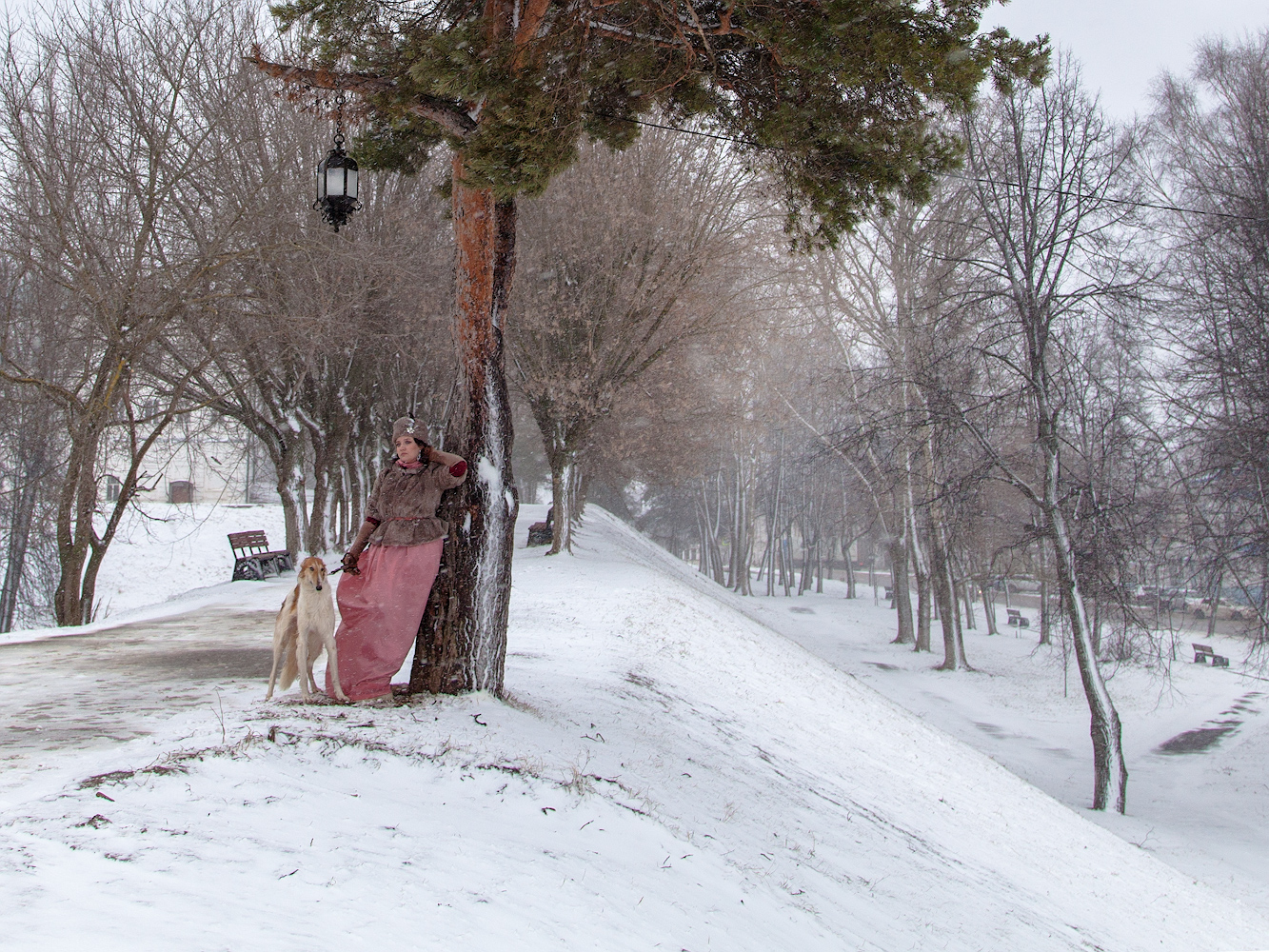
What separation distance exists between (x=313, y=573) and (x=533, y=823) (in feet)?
8.07

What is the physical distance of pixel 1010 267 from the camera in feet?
48.4

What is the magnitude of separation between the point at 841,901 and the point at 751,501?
145 feet

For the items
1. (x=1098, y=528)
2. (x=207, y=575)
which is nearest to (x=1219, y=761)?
(x=1098, y=528)

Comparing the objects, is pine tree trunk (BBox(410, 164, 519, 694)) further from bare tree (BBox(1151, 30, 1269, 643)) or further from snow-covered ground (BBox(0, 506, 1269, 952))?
bare tree (BBox(1151, 30, 1269, 643))

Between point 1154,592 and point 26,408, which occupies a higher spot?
point 26,408

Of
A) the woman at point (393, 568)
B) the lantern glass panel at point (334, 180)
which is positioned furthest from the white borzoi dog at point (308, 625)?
the lantern glass panel at point (334, 180)

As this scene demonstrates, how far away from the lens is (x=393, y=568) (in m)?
6.29

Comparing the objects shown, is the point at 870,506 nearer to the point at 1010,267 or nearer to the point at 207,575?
the point at 1010,267

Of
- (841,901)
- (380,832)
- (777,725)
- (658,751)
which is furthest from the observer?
(777,725)

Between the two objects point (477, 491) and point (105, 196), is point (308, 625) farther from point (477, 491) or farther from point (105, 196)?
point (105, 196)

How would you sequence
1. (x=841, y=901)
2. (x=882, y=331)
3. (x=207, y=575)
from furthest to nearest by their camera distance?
(x=207, y=575) → (x=882, y=331) → (x=841, y=901)

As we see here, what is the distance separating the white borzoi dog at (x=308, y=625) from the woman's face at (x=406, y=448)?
0.92 metres

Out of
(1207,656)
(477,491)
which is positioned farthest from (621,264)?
(1207,656)

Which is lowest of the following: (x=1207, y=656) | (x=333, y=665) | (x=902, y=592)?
(x=1207, y=656)
